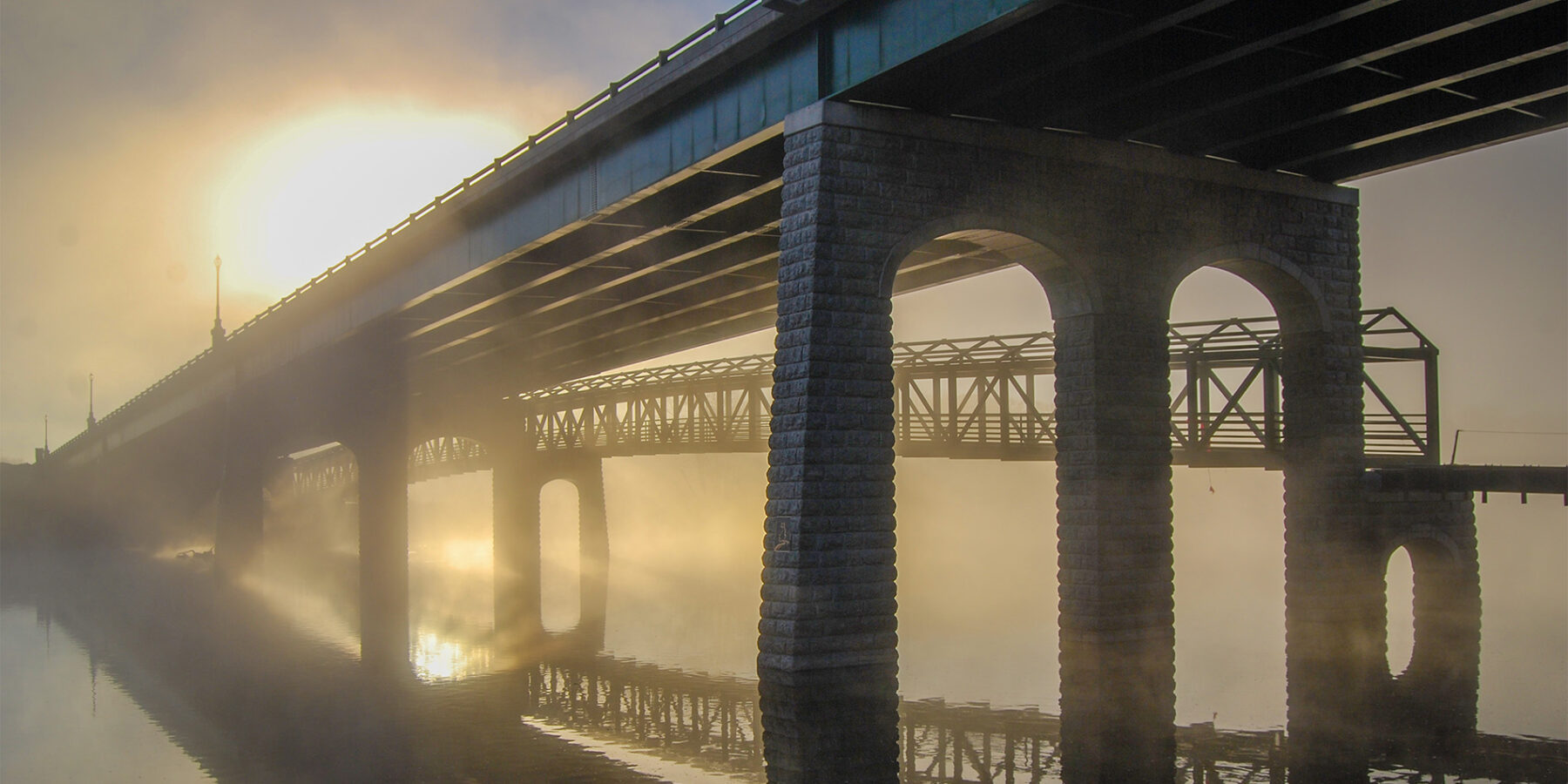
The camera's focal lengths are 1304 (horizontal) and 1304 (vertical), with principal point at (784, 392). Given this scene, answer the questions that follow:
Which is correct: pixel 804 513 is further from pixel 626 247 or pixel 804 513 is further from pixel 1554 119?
pixel 1554 119

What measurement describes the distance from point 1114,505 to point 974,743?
8450 mm

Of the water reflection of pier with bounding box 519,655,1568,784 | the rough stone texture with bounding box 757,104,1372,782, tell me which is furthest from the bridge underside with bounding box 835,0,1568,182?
the water reflection of pier with bounding box 519,655,1568,784

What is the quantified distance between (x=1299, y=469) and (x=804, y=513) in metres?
13.4

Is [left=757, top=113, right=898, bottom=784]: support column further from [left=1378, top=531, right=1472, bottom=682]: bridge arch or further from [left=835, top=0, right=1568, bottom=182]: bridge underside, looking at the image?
[left=1378, top=531, right=1472, bottom=682]: bridge arch

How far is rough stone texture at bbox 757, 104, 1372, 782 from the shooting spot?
23.1 meters

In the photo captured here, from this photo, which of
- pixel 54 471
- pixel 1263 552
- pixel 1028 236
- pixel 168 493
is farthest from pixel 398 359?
pixel 54 471

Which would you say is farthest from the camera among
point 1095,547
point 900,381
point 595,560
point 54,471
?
point 54,471

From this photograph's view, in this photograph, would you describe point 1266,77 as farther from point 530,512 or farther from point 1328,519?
point 530,512

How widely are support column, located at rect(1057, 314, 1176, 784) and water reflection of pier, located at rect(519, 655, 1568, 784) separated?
4083 mm

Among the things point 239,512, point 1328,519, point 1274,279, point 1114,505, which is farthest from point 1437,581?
point 239,512

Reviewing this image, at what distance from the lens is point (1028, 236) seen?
2611 cm

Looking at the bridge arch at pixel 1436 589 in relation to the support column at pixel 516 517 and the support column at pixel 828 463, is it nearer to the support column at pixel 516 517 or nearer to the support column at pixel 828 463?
the support column at pixel 828 463

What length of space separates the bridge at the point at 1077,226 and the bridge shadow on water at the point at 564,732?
31.4 inches

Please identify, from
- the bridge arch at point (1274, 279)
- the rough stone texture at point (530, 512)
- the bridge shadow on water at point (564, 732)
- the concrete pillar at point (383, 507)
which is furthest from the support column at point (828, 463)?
the concrete pillar at point (383, 507)
